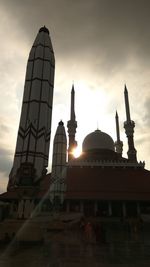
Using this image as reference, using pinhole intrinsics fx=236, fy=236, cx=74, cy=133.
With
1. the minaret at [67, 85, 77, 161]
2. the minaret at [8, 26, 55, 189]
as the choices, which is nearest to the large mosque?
the minaret at [8, 26, 55, 189]

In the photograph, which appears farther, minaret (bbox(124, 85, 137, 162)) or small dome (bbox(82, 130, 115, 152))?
minaret (bbox(124, 85, 137, 162))

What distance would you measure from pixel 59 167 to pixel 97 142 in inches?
1030

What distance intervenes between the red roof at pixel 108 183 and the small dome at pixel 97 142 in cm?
1019

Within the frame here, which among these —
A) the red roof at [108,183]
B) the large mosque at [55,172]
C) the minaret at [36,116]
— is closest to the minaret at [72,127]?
the large mosque at [55,172]

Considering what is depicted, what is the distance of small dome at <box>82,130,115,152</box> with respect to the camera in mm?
54066

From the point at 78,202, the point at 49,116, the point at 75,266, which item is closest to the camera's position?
the point at 75,266

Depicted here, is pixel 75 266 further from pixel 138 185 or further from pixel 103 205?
pixel 138 185

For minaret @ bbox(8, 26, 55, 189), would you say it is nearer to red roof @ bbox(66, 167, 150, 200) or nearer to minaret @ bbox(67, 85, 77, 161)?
red roof @ bbox(66, 167, 150, 200)

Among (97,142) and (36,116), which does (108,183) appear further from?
(36,116)

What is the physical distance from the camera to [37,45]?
3089 centimetres

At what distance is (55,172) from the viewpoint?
28812 millimetres

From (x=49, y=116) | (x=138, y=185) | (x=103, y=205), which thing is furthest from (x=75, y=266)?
(x=138, y=185)

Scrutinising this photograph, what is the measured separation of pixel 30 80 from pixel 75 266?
2535 centimetres

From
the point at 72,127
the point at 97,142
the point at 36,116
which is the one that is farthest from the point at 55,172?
the point at 72,127
